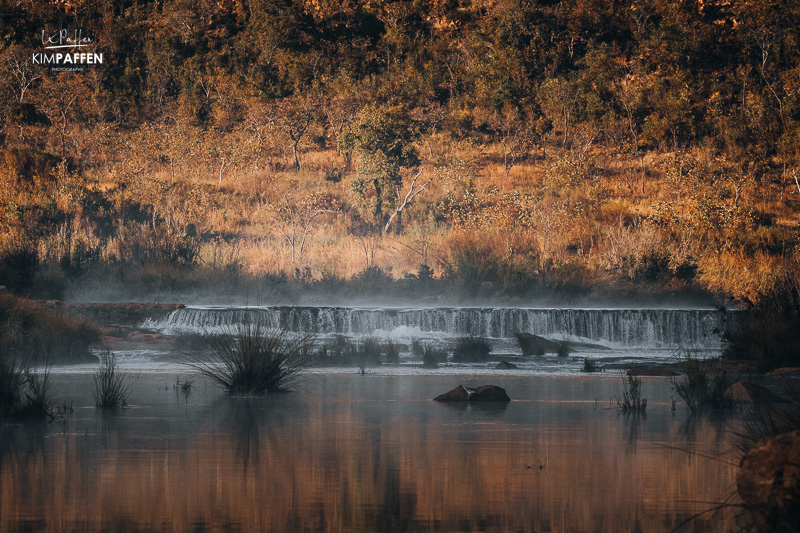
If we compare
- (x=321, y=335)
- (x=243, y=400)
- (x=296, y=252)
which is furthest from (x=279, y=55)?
(x=243, y=400)

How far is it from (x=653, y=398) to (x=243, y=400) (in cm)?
550

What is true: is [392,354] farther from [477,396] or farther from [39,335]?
[477,396]

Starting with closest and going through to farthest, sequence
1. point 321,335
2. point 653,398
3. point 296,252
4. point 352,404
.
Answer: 1. point 352,404
2. point 653,398
3. point 321,335
4. point 296,252

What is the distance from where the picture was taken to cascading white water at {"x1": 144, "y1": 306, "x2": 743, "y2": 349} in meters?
25.8

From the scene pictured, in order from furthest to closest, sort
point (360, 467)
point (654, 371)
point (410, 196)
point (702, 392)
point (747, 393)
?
1. point (410, 196)
2. point (654, 371)
3. point (702, 392)
4. point (747, 393)
5. point (360, 467)

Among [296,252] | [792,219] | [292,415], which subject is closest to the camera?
[292,415]

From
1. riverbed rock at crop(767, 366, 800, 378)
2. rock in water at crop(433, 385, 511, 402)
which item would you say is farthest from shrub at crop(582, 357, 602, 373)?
rock in water at crop(433, 385, 511, 402)

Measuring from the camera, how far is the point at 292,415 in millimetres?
11852

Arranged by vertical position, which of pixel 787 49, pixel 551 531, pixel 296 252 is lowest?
pixel 551 531

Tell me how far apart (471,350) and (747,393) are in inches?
347

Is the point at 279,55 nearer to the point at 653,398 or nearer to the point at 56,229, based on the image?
the point at 56,229

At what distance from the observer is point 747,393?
1318cm
